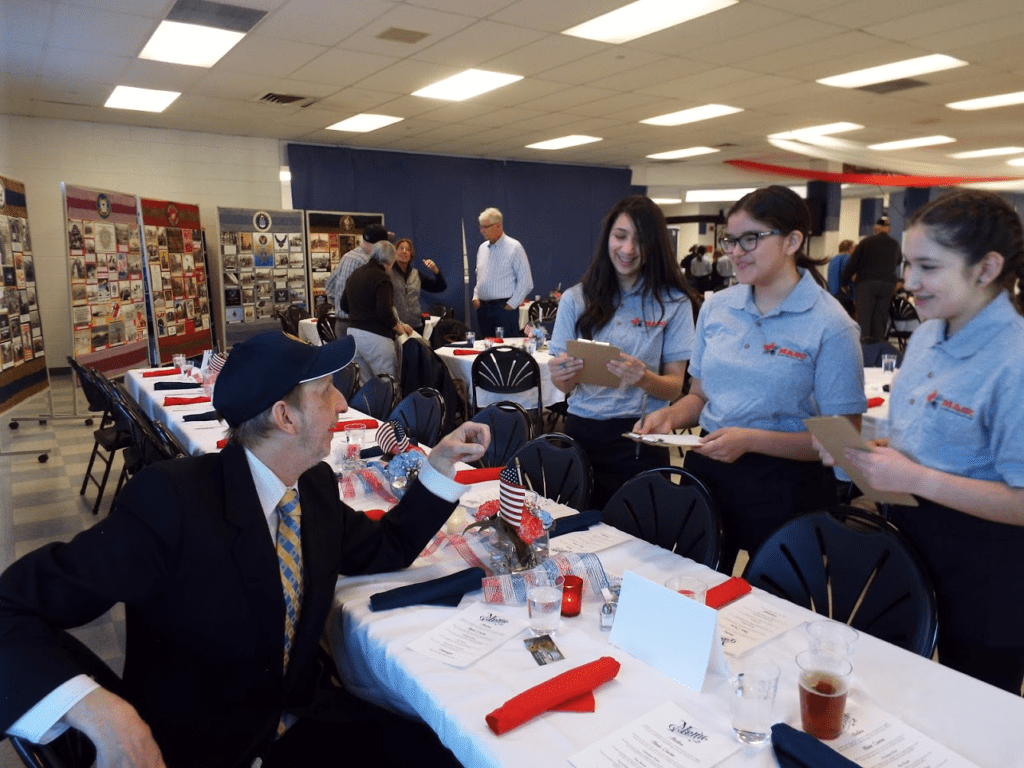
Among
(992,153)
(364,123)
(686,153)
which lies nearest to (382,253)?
(364,123)

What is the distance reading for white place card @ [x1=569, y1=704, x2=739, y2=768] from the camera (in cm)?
108

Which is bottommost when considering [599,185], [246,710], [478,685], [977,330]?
[246,710]

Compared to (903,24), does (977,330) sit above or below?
below

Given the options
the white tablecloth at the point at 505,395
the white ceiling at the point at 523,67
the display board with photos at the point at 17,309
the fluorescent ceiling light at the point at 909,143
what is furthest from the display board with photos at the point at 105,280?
the fluorescent ceiling light at the point at 909,143

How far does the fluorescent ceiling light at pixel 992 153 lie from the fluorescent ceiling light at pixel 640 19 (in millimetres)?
9632

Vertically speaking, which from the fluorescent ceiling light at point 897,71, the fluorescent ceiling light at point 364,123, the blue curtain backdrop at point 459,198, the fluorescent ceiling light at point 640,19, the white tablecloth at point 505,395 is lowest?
the white tablecloth at point 505,395

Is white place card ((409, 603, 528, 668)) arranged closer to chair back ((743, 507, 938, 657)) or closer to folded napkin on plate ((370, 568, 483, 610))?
folded napkin on plate ((370, 568, 483, 610))

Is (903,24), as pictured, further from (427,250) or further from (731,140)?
(427,250)

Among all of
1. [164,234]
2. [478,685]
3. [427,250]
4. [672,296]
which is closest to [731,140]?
[427,250]

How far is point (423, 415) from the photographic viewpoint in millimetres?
3521

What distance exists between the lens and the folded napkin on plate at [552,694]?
117 cm

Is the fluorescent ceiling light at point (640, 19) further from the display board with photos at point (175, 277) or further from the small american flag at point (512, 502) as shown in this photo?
the display board with photos at point (175, 277)

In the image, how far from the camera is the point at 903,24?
5.37m

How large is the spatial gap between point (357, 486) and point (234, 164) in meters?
9.01
